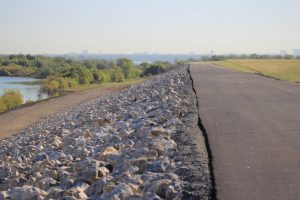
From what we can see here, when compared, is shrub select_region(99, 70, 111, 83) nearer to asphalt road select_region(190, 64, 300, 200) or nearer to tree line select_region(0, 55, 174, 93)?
tree line select_region(0, 55, 174, 93)

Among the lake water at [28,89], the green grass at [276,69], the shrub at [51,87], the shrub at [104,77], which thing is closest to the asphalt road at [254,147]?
the green grass at [276,69]

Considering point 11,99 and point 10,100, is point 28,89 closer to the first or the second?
point 11,99

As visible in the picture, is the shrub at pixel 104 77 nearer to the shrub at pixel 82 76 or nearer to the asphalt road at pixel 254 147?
the shrub at pixel 82 76

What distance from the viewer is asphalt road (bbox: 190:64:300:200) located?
6.20m

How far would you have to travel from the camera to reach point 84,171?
25.4 feet

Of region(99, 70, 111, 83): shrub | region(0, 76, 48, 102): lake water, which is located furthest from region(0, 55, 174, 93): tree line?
region(0, 76, 48, 102): lake water

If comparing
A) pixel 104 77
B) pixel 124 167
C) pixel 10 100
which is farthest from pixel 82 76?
pixel 124 167

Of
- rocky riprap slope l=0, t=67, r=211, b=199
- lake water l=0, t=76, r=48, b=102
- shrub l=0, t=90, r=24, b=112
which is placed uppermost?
rocky riprap slope l=0, t=67, r=211, b=199

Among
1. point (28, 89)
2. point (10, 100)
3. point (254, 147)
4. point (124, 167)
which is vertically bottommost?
point (28, 89)

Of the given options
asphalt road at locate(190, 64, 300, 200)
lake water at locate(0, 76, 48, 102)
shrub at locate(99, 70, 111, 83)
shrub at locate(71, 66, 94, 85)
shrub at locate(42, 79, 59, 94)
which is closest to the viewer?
asphalt road at locate(190, 64, 300, 200)

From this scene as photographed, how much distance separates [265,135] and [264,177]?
10.1 ft

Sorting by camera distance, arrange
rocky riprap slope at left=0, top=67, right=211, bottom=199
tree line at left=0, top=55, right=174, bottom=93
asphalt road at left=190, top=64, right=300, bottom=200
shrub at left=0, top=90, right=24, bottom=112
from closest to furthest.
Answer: asphalt road at left=190, top=64, right=300, bottom=200
rocky riprap slope at left=0, top=67, right=211, bottom=199
shrub at left=0, top=90, right=24, bottom=112
tree line at left=0, top=55, right=174, bottom=93

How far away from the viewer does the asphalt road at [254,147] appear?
620 centimetres

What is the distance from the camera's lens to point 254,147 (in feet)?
28.1
